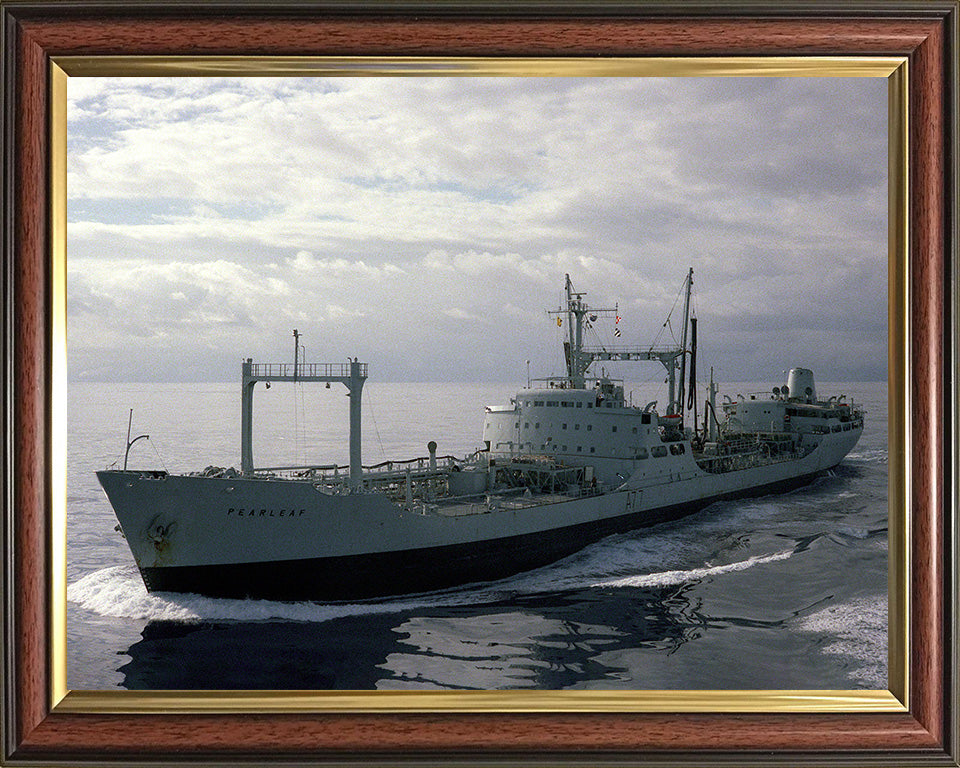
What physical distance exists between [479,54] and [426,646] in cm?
509

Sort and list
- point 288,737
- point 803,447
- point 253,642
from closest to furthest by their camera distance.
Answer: point 288,737 → point 253,642 → point 803,447

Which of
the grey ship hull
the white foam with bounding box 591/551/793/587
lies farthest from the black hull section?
the white foam with bounding box 591/551/793/587

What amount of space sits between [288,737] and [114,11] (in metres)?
3.68

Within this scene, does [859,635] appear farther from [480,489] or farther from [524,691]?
[480,489]

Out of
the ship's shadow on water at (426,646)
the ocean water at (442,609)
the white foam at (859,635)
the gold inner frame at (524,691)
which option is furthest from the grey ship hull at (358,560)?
the white foam at (859,635)

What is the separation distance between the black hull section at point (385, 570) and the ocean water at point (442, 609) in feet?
0.89

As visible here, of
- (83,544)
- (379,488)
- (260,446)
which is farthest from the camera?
(379,488)

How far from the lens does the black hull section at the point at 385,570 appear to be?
8.04 metres

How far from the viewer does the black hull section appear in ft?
26.4

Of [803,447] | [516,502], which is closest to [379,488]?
[516,502]

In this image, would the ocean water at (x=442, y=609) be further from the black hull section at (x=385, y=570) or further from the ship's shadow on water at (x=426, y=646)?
the black hull section at (x=385, y=570)

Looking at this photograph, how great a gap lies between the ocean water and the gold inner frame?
0.13 meters

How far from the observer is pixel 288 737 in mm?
3332

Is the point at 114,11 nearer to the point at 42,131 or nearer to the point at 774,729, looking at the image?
the point at 42,131
